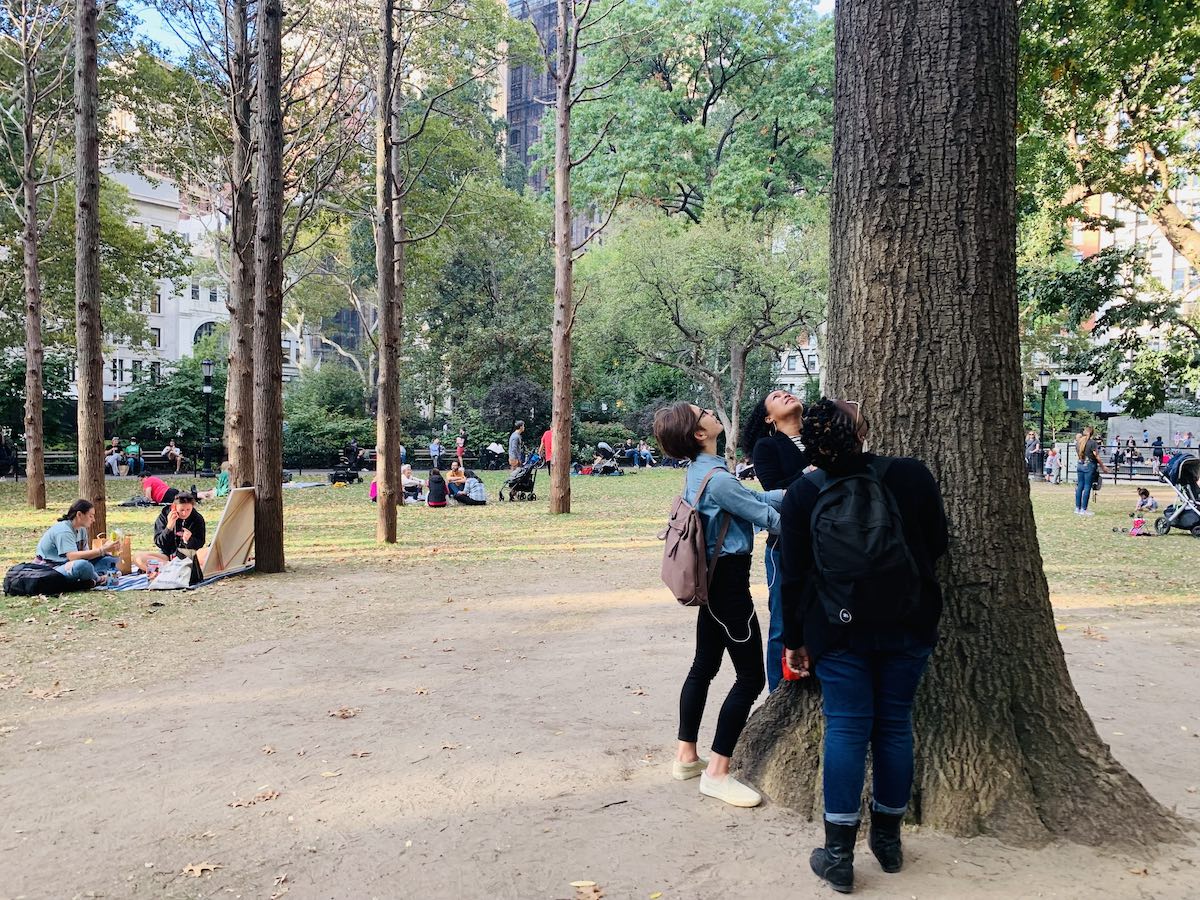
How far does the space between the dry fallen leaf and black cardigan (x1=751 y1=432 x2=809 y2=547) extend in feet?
9.01

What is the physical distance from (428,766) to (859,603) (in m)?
2.42

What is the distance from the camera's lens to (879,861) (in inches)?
134

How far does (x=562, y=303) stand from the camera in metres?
17.6

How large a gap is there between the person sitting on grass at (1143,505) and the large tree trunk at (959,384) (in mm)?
15273

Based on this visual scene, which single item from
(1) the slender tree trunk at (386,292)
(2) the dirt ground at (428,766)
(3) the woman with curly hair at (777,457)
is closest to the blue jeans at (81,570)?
(2) the dirt ground at (428,766)

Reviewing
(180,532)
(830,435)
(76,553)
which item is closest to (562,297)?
(180,532)

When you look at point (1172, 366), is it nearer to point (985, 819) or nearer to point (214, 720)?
point (985, 819)

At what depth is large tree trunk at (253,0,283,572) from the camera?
1075 cm

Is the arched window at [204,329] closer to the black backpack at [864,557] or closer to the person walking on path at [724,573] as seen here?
the person walking on path at [724,573]

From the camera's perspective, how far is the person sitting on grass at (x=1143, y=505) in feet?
57.0

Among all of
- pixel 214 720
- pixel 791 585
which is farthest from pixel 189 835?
pixel 791 585

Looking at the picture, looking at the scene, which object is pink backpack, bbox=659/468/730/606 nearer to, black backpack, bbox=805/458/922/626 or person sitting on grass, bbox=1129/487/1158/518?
black backpack, bbox=805/458/922/626

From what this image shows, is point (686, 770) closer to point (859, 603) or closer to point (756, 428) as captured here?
point (859, 603)

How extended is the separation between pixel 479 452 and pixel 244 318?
65.9 feet
